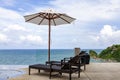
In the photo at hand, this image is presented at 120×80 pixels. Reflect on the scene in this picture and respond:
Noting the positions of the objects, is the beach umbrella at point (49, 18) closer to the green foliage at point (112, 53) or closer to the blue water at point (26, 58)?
the blue water at point (26, 58)

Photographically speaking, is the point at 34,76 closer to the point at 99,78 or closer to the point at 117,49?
the point at 99,78

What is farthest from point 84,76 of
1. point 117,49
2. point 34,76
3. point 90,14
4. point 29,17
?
point 117,49

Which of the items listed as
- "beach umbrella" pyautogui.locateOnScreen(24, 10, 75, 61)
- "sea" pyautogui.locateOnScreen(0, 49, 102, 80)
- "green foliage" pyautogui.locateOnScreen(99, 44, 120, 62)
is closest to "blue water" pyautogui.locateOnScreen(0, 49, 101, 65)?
"sea" pyautogui.locateOnScreen(0, 49, 102, 80)

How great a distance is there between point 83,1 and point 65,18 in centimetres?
712

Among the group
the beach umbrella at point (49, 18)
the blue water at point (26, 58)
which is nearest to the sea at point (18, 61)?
the blue water at point (26, 58)

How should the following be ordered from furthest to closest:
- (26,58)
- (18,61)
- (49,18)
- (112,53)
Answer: (26,58) < (18,61) < (112,53) < (49,18)

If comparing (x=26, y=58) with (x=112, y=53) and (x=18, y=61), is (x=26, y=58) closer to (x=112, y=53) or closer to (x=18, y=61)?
(x=18, y=61)

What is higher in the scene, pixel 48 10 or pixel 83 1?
pixel 83 1

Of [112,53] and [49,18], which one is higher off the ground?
[49,18]

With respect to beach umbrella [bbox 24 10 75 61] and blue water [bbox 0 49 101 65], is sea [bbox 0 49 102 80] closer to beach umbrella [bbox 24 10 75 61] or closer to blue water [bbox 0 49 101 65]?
blue water [bbox 0 49 101 65]

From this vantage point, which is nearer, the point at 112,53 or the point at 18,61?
the point at 112,53

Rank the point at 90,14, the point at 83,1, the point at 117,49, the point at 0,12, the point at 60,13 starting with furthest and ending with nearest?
1. the point at 117,49
2. the point at 0,12
3. the point at 90,14
4. the point at 83,1
5. the point at 60,13

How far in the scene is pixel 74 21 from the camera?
1016cm

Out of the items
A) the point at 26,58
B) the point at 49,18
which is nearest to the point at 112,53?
the point at 49,18
